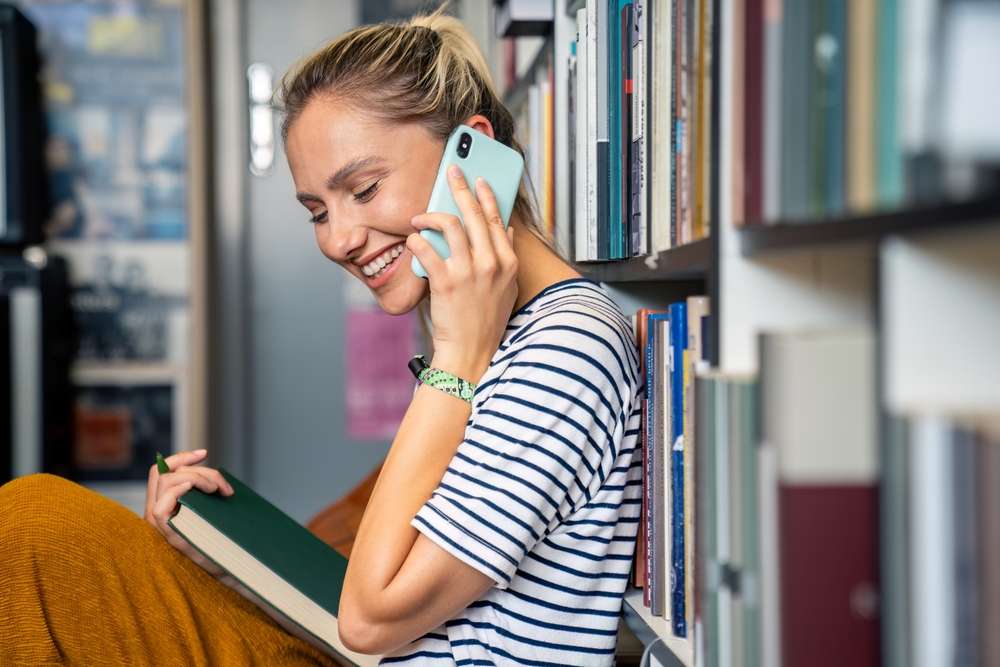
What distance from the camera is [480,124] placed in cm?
96

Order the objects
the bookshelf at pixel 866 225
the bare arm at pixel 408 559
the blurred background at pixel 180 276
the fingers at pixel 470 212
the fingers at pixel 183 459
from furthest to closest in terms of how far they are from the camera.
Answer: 1. the blurred background at pixel 180 276
2. the fingers at pixel 183 459
3. the fingers at pixel 470 212
4. the bare arm at pixel 408 559
5. the bookshelf at pixel 866 225

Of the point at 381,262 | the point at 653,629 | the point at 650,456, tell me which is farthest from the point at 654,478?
the point at 381,262

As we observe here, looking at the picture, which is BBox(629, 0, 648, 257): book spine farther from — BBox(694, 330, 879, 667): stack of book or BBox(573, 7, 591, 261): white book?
BBox(694, 330, 879, 667): stack of book

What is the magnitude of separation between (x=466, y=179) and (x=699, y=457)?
1.38ft

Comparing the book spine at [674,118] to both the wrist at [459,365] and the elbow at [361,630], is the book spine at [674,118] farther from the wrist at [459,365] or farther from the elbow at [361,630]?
the elbow at [361,630]

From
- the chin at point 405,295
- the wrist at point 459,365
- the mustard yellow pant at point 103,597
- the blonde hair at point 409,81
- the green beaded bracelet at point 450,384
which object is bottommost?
the mustard yellow pant at point 103,597

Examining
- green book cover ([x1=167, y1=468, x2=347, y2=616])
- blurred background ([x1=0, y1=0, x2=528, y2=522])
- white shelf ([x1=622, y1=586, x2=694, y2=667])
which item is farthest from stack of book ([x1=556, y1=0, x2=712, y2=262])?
blurred background ([x1=0, y1=0, x2=528, y2=522])

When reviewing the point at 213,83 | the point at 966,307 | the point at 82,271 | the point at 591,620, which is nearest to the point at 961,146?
the point at 966,307

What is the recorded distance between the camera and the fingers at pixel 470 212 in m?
0.81

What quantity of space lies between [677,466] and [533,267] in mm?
278

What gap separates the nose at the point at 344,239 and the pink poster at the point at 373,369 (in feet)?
6.20

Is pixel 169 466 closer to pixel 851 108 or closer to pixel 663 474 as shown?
pixel 663 474

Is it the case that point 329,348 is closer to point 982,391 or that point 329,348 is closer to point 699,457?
point 699,457

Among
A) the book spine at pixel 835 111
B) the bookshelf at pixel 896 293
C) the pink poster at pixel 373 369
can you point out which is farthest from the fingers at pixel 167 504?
the pink poster at pixel 373 369
